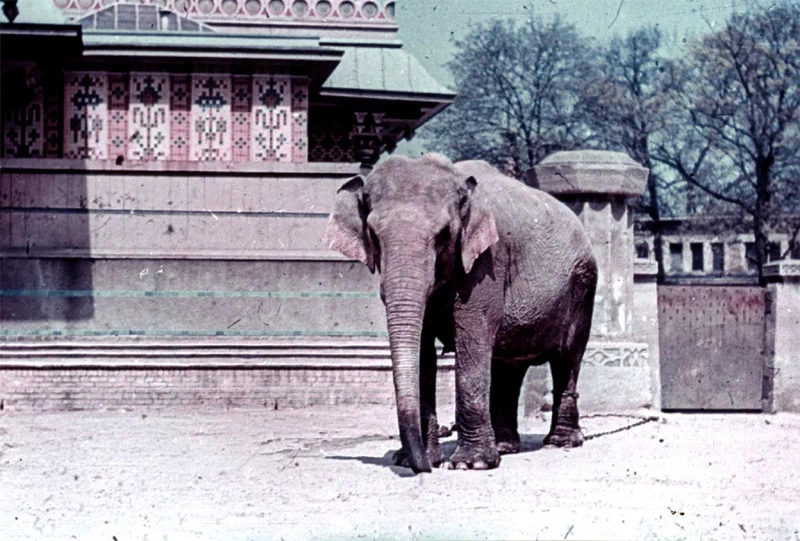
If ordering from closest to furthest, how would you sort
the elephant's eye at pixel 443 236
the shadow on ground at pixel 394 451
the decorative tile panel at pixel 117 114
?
1. the elephant's eye at pixel 443 236
2. the shadow on ground at pixel 394 451
3. the decorative tile panel at pixel 117 114

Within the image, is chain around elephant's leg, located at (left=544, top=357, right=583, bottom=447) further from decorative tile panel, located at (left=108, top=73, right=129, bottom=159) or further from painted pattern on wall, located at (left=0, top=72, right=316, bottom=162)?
decorative tile panel, located at (left=108, top=73, right=129, bottom=159)

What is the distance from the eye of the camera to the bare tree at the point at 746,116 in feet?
112

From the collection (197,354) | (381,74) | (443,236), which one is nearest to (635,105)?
(381,74)

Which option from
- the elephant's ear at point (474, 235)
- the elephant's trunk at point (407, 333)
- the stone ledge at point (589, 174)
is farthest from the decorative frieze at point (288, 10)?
the elephant's trunk at point (407, 333)

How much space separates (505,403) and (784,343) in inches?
187

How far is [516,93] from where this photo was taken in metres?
37.9

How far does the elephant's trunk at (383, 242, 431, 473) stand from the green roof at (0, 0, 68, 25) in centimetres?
843

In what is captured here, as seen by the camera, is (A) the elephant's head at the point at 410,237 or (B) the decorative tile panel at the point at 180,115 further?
(B) the decorative tile panel at the point at 180,115

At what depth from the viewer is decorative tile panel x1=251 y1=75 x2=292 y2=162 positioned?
56.9 feet

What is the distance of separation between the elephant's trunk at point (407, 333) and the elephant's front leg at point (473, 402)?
688 mm

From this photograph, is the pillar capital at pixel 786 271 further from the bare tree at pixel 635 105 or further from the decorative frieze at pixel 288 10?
the bare tree at pixel 635 105

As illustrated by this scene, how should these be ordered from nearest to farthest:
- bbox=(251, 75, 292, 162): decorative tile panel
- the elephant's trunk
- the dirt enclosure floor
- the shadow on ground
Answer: the dirt enclosure floor, the elephant's trunk, the shadow on ground, bbox=(251, 75, 292, 162): decorative tile panel

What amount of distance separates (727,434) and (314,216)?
613 centimetres

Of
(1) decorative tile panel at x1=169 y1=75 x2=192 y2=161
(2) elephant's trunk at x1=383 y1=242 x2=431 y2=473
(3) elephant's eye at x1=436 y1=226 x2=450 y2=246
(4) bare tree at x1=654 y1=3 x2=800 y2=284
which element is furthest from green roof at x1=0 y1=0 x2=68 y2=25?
(4) bare tree at x1=654 y1=3 x2=800 y2=284
